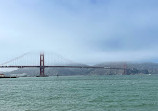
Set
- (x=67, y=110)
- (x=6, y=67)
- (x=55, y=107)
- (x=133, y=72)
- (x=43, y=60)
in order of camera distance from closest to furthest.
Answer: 1. (x=67, y=110)
2. (x=55, y=107)
3. (x=6, y=67)
4. (x=43, y=60)
5. (x=133, y=72)

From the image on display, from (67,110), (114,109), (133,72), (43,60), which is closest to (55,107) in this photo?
(67,110)

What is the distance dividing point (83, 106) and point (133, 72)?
617 feet

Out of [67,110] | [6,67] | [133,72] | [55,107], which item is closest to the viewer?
[67,110]

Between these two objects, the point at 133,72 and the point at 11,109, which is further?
the point at 133,72

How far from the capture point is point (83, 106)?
1753 centimetres

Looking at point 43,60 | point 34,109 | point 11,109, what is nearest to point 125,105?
point 34,109

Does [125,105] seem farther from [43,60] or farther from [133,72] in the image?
[133,72]

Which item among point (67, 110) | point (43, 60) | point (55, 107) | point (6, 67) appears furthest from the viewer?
point (43, 60)

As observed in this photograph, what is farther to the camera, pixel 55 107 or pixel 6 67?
pixel 6 67

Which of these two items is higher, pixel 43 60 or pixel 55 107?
pixel 43 60

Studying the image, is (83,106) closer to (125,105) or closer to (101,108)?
(101,108)

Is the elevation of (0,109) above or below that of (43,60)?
below

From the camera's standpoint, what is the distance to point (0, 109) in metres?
16.7

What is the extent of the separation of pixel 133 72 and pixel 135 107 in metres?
188
